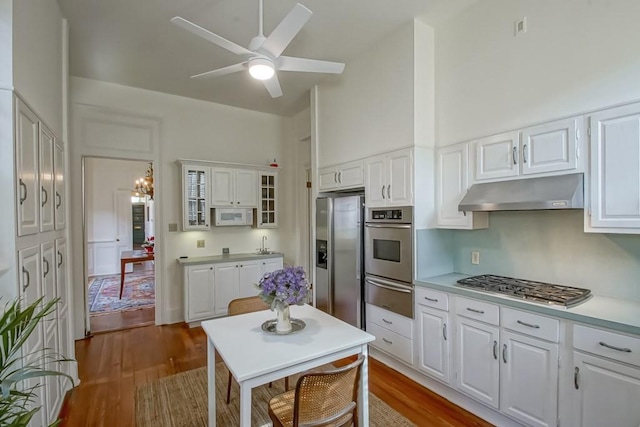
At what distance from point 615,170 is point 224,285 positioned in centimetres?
418

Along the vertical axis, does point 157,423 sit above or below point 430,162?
below

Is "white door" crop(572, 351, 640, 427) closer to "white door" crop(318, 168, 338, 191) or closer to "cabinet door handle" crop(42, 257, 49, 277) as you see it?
"white door" crop(318, 168, 338, 191)

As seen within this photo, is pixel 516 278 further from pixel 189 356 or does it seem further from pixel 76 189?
pixel 76 189

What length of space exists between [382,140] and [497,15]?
134 centimetres

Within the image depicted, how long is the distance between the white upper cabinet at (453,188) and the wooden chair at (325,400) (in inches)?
65.9

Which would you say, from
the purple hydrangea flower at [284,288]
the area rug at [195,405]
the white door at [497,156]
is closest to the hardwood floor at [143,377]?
the area rug at [195,405]

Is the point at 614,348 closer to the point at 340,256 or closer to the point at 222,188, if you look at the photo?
the point at 340,256

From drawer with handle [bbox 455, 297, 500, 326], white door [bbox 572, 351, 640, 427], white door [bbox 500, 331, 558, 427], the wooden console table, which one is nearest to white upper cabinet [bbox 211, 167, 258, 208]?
the wooden console table

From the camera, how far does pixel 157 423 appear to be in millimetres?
2287

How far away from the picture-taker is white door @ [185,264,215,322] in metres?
4.19

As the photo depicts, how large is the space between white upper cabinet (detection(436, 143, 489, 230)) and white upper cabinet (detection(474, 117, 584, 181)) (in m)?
0.14

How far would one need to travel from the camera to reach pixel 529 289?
88.7 inches

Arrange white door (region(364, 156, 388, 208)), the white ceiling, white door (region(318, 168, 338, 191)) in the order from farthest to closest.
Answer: white door (region(318, 168, 338, 191))
white door (region(364, 156, 388, 208))
the white ceiling

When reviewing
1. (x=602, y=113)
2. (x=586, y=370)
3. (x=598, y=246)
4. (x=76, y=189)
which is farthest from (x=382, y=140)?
(x=76, y=189)
